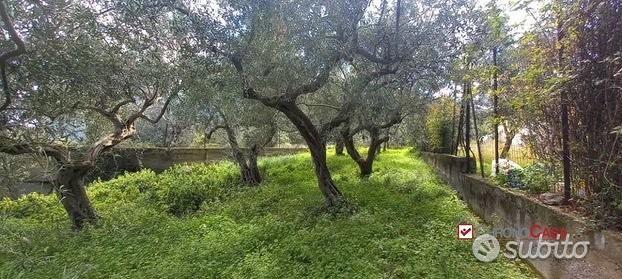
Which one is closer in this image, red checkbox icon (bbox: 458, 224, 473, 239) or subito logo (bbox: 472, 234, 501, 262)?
subito logo (bbox: 472, 234, 501, 262)

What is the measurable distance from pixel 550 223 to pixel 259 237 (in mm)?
4091

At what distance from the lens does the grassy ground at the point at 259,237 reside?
4773 millimetres

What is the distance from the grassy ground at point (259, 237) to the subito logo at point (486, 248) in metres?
0.14

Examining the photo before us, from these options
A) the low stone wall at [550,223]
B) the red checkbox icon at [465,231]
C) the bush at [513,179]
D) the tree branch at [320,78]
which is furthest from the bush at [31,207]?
the bush at [513,179]

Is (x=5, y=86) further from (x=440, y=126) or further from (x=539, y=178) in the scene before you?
(x=440, y=126)

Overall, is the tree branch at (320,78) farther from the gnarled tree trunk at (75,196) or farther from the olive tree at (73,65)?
the gnarled tree trunk at (75,196)

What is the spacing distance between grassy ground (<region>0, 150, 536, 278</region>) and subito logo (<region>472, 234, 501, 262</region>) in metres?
0.14

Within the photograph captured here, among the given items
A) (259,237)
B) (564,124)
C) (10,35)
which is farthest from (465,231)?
(10,35)

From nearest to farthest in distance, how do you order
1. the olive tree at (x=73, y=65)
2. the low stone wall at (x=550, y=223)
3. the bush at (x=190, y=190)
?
1. the low stone wall at (x=550, y=223)
2. the olive tree at (x=73, y=65)
3. the bush at (x=190, y=190)

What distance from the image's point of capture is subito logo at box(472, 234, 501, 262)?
4.84m

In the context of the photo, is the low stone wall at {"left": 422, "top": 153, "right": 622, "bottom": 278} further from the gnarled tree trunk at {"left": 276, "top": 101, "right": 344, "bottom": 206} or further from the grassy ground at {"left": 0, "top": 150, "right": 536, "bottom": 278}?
the gnarled tree trunk at {"left": 276, "top": 101, "right": 344, "bottom": 206}

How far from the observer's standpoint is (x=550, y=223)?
4211 mm

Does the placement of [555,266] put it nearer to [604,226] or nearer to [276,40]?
[604,226]

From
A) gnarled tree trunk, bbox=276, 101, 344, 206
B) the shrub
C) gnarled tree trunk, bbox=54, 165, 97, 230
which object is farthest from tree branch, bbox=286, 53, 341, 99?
the shrub
